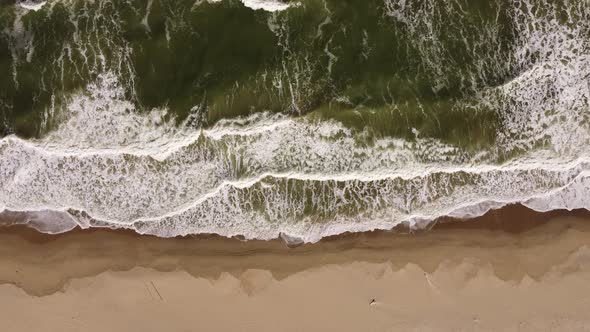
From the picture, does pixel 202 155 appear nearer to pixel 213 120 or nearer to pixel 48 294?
pixel 213 120

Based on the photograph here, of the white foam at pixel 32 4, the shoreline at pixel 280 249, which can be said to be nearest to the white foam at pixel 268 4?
the white foam at pixel 32 4

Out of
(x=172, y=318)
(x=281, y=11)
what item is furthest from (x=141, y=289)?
(x=281, y=11)

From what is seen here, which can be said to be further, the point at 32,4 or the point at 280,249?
the point at 280,249

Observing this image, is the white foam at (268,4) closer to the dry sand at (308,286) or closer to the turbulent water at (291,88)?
the turbulent water at (291,88)

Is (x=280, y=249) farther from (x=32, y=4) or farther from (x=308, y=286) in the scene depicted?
(x=32, y=4)

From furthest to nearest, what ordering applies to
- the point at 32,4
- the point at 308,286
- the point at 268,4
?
the point at 308,286 → the point at 32,4 → the point at 268,4

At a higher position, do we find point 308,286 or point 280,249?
point 280,249

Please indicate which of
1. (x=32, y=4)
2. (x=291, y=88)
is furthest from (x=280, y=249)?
(x=32, y=4)
